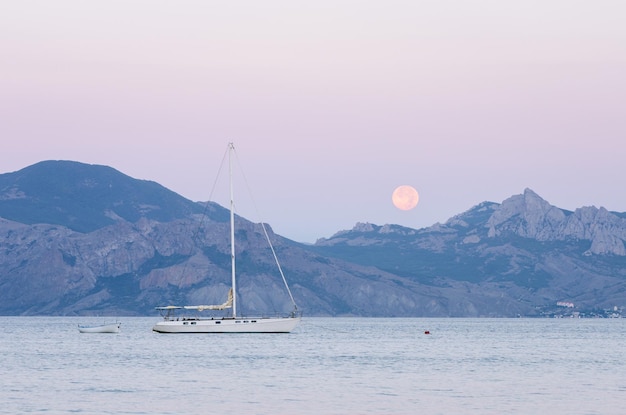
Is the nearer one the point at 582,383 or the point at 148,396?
the point at 148,396

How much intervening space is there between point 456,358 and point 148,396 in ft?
221

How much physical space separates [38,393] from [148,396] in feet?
30.4

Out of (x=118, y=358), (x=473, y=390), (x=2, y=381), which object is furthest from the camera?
(x=118, y=358)

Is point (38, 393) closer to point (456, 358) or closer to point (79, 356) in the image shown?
point (79, 356)

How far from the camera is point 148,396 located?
83312 millimetres

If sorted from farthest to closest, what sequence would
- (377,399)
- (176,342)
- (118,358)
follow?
(176,342) < (118,358) < (377,399)

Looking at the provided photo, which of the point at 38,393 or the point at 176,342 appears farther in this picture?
the point at 176,342

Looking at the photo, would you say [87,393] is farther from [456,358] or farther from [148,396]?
[456,358]

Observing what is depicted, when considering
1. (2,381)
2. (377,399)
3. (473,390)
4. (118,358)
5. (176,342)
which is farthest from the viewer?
(176,342)

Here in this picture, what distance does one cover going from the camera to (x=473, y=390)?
293 feet

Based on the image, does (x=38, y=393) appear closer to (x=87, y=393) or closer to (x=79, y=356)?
(x=87, y=393)

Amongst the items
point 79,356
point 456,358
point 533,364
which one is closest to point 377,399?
point 533,364

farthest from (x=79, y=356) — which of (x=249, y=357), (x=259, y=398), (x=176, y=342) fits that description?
(x=259, y=398)

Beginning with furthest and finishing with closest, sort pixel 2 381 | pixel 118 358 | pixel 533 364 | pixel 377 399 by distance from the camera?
pixel 118 358
pixel 533 364
pixel 2 381
pixel 377 399
